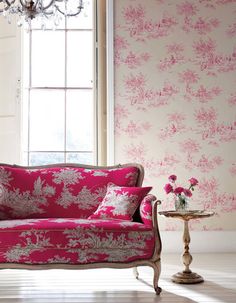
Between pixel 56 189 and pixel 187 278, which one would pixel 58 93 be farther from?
pixel 187 278

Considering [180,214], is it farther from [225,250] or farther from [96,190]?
[225,250]

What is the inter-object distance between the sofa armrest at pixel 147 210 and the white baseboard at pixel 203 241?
1.62m

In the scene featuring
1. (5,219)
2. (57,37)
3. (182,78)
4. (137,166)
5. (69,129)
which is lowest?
(5,219)

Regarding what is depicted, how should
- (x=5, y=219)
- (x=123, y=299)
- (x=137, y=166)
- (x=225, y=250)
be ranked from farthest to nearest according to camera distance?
(x=225, y=250)
(x=137, y=166)
(x=5, y=219)
(x=123, y=299)

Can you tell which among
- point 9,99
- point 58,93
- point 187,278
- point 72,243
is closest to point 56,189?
point 72,243

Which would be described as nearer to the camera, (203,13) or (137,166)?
(137,166)

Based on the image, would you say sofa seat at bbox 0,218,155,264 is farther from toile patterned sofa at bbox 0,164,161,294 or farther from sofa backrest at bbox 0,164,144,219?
sofa backrest at bbox 0,164,144,219

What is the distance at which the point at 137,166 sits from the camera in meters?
4.60

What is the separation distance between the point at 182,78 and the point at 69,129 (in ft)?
4.55

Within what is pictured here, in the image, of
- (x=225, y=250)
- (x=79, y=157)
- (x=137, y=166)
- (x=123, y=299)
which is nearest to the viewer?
(x=123, y=299)

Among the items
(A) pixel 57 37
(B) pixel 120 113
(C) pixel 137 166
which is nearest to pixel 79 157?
(B) pixel 120 113

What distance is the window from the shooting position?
621cm

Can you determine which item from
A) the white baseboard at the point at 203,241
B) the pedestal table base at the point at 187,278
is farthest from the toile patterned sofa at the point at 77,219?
the white baseboard at the point at 203,241

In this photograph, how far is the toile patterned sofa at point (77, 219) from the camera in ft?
12.3
